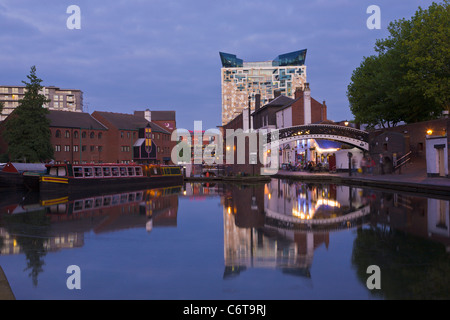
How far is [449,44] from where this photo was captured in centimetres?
2858

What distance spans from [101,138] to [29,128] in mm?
14463

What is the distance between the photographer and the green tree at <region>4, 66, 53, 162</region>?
45.0 metres

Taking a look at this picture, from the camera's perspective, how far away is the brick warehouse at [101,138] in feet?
178

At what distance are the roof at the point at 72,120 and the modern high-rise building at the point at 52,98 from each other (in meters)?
48.5

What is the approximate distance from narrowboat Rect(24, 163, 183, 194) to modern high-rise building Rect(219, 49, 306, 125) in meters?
132

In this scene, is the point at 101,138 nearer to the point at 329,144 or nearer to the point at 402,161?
the point at 329,144

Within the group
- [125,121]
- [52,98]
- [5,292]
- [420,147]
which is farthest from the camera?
[52,98]

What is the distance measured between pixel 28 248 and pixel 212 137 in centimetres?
12606

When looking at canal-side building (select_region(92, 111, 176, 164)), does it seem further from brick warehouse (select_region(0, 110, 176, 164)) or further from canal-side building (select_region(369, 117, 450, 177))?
canal-side building (select_region(369, 117, 450, 177))

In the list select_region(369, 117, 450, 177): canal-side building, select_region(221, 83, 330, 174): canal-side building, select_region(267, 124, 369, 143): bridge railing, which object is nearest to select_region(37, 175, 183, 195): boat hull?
select_region(221, 83, 330, 174): canal-side building

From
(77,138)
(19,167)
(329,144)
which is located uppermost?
(77,138)

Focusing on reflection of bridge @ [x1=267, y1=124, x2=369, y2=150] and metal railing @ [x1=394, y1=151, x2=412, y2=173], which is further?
reflection of bridge @ [x1=267, y1=124, x2=369, y2=150]

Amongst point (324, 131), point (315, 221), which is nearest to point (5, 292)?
point (315, 221)

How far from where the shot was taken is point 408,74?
30.9 metres
